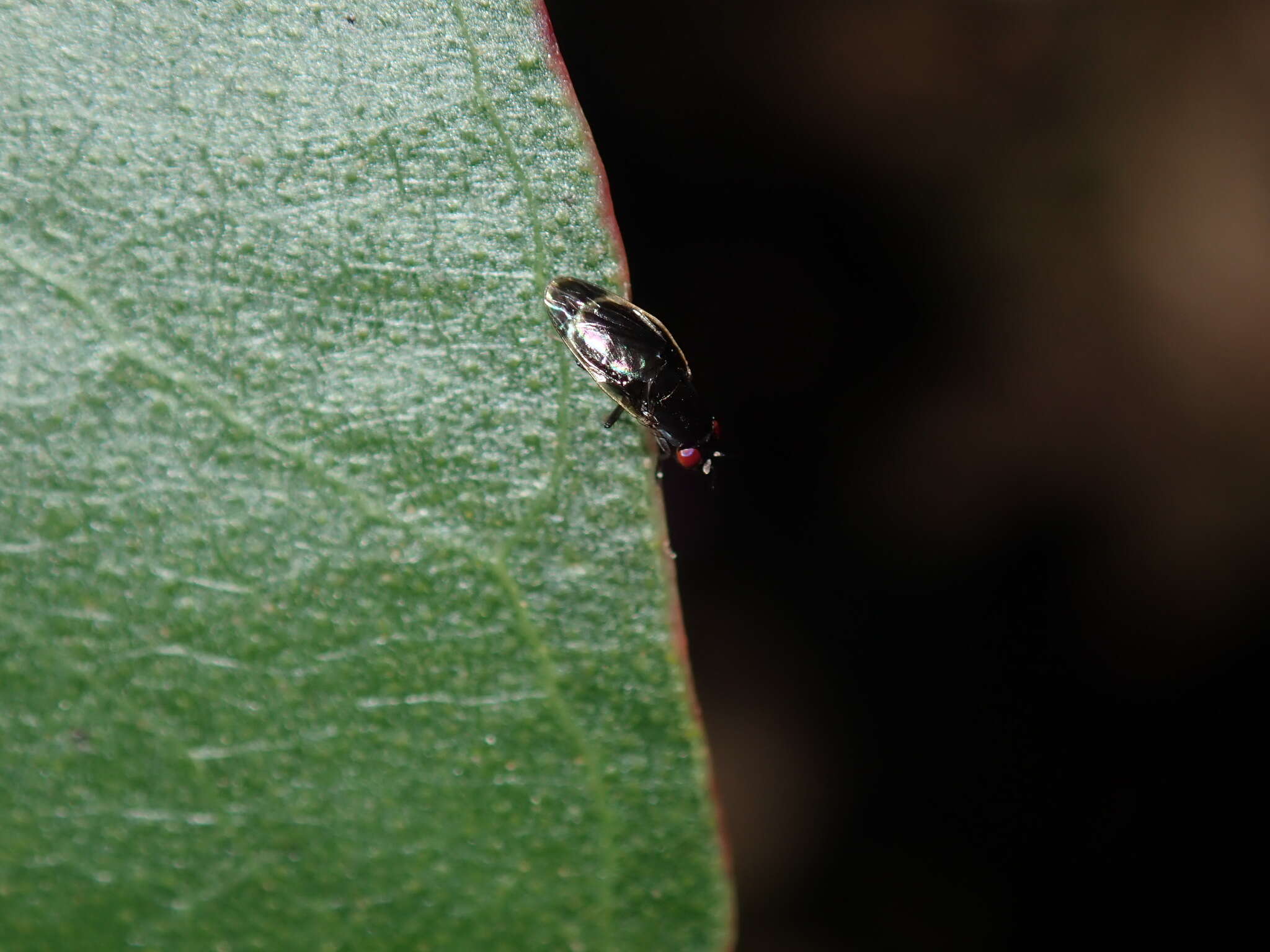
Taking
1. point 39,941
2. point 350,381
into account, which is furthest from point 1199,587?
point 39,941

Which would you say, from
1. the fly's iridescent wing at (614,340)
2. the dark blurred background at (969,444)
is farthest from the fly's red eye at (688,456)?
the dark blurred background at (969,444)

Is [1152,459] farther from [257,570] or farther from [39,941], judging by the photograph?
[39,941]

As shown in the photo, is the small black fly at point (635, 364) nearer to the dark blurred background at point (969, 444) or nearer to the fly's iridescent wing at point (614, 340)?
the fly's iridescent wing at point (614, 340)

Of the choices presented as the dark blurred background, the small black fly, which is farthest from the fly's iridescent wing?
the dark blurred background

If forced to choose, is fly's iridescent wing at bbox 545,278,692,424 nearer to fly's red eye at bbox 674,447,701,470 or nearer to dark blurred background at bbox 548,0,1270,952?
fly's red eye at bbox 674,447,701,470

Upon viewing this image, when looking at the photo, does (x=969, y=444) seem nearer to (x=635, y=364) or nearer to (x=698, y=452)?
(x=698, y=452)

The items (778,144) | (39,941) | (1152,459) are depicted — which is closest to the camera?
(39,941)
